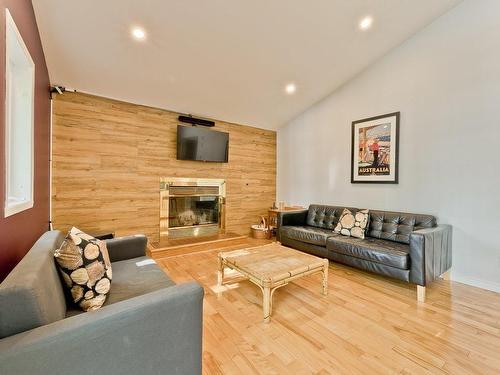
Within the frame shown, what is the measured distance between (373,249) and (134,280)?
94.5 inches

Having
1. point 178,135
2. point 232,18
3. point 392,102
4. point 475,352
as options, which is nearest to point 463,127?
point 392,102

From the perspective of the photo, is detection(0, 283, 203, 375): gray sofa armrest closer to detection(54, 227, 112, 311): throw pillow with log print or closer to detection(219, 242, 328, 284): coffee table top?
detection(54, 227, 112, 311): throw pillow with log print

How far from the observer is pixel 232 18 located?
251 cm

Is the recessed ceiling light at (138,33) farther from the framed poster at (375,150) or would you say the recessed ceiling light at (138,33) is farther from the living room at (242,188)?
the framed poster at (375,150)

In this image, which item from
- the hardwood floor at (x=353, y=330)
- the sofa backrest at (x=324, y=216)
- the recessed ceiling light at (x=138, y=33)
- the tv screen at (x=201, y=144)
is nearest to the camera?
the hardwood floor at (x=353, y=330)

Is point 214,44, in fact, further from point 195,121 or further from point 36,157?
point 36,157

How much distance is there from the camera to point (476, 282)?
8.71ft

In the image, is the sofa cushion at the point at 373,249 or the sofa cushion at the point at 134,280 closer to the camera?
the sofa cushion at the point at 134,280

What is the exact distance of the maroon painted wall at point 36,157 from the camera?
1331 mm

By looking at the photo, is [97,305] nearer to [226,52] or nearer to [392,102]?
[226,52]

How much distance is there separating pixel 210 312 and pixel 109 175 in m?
2.52

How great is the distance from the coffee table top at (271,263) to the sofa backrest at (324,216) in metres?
1.33

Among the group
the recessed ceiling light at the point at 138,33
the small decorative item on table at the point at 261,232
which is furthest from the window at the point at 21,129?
the small decorative item on table at the point at 261,232

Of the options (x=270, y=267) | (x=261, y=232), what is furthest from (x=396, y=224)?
(x=261, y=232)
